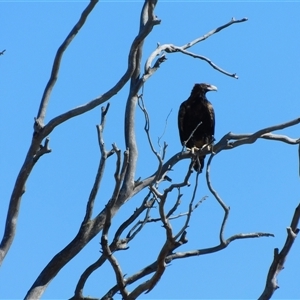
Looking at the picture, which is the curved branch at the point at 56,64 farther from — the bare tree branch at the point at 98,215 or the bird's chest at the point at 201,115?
the bird's chest at the point at 201,115

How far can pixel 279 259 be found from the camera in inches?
188

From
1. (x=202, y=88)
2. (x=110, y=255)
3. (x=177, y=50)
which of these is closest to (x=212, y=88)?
(x=202, y=88)

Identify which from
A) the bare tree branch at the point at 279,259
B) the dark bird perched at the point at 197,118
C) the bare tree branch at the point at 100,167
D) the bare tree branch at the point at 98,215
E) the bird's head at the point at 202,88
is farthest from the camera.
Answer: the bird's head at the point at 202,88

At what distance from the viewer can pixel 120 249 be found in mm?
6629

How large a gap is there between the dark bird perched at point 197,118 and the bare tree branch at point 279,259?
5.60m

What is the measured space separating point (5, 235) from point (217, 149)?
1.84 meters

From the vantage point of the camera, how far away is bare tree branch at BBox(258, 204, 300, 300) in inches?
185

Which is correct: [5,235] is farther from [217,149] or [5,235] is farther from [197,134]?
[197,134]

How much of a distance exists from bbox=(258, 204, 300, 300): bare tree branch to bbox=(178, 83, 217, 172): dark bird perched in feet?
18.4

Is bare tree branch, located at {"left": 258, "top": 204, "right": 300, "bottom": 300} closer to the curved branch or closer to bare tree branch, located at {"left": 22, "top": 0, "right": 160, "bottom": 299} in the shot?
bare tree branch, located at {"left": 22, "top": 0, "right": 160, "bottom": 299}

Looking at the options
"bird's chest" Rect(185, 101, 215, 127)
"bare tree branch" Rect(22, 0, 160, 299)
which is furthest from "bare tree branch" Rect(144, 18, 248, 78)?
"bird's chest" Rect(185, 101, 215, 127)

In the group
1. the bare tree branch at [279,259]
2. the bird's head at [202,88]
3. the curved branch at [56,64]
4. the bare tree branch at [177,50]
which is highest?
the bird's head at [202,88]

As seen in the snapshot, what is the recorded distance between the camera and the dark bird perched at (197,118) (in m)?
10.5

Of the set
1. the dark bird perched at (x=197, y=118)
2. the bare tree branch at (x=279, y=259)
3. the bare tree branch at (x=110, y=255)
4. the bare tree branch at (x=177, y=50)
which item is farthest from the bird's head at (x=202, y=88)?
the bare tree branch at (x=279, y=259)
